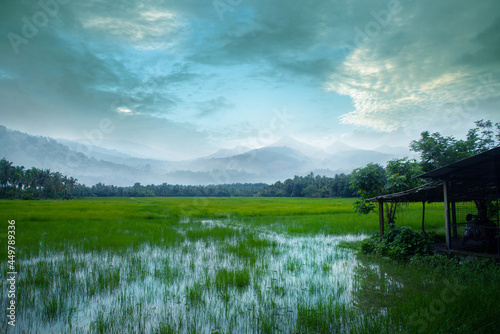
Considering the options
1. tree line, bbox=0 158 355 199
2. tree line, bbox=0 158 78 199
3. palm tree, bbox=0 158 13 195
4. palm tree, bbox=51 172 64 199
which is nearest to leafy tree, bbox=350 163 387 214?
tree line, bbox=0 158 355 199

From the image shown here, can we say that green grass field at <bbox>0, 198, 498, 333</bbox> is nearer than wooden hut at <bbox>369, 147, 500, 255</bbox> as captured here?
Yes

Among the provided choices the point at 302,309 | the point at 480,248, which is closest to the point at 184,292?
the point at 302,309

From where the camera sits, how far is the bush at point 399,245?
691 cm

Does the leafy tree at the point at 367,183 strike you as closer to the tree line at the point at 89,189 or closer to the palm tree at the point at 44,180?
the tree line at the point at 89,189

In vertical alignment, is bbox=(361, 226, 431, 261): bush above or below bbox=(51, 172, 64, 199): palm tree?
below

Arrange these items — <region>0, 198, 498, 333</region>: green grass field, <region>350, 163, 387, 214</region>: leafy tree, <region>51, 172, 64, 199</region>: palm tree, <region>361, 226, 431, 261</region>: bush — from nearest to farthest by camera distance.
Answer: <region>0, 198, 498, 333</region>: green grass field
<region>361, 226, 431, 261</region>: bush
<region>350, 163, 387, 214</region>: leafy tree
<region>51, 172, 64, 199</region>: palm tree

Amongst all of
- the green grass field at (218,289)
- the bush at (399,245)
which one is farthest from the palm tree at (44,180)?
the bush at (399,245)

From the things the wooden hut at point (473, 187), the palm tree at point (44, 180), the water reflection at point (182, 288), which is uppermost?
the palm tree at point (44, 180)

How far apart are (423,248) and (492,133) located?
16.6 m

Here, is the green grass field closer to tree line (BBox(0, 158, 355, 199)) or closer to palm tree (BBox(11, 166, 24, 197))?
tree line (BBox(0, 158, 355, 199))

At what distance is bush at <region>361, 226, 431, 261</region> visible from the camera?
691 cm

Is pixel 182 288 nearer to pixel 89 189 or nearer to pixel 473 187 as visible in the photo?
pixel 473 187

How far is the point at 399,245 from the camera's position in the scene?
7.23 m

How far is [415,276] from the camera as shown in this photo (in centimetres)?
526
